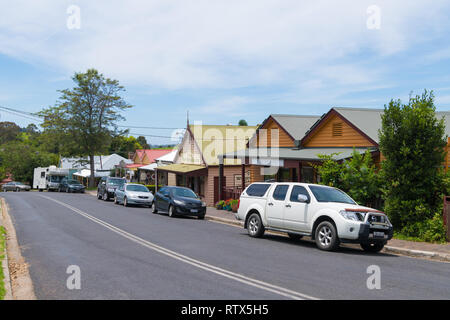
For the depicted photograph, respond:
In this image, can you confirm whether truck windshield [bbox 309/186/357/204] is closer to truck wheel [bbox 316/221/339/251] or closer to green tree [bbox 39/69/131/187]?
truck wheel [bbox 316/221/339/251]

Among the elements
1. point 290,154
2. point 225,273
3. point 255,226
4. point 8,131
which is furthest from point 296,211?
point 8,131

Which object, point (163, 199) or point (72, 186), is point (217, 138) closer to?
point (163, 199)

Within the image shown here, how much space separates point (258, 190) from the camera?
1512 centimetres

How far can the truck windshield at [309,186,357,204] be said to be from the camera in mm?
13109

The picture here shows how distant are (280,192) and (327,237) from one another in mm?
2370

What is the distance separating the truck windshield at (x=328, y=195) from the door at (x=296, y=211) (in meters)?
0.27

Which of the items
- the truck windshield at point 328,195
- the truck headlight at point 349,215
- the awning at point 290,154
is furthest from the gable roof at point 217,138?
the truck headlight at point 349,215

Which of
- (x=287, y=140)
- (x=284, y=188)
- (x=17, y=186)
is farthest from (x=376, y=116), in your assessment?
(x=17, y=186)

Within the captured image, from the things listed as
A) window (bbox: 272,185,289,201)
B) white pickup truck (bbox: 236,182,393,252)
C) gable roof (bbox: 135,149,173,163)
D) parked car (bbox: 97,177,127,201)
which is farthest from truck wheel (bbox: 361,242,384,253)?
gable roof (bbox: 135,149,173,163)

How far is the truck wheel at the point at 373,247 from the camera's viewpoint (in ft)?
41.2

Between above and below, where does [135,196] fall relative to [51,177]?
below

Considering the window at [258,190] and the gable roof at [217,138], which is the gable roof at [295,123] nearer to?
the gable roof at [217,138]

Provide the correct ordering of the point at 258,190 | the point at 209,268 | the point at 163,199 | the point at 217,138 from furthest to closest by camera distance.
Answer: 1. the point at 217,138
2. the point at 163,199
3. the point at 258,190
4. the point at 209,268

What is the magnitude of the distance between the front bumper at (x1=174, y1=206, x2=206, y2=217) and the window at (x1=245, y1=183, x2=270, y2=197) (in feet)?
23.7
